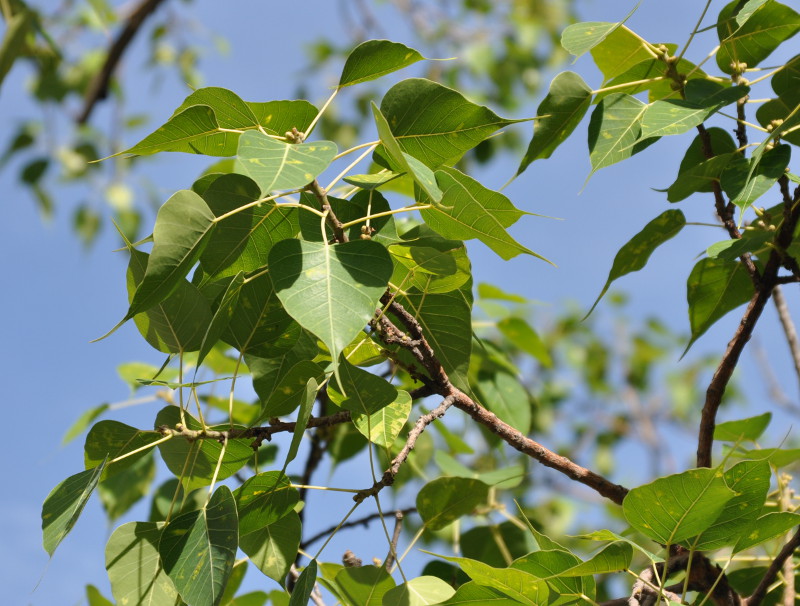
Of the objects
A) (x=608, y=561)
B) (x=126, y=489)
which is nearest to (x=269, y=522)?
(x=608, y=561)

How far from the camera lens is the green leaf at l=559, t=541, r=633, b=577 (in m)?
0.52

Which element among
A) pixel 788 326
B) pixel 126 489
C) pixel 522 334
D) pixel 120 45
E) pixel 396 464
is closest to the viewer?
pixel 396 464

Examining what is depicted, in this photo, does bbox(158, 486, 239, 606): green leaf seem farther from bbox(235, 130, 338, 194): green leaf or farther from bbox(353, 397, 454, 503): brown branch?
bbox(235, 130, 338, 194): green leaf

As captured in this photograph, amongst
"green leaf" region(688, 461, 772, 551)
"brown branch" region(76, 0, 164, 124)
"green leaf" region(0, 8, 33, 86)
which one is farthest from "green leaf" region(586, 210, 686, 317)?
"brown branch" region(76, 0, 164, 124)

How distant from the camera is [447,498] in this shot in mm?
780

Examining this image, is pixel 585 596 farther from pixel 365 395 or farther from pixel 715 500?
pixel 365 395

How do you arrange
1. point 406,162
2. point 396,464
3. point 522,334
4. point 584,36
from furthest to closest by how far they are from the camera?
point 522,334, point 584,36, point 396,464, point 406,162

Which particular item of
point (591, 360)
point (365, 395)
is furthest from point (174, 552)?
point (591, 360)

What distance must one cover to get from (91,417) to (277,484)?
0.88 metres

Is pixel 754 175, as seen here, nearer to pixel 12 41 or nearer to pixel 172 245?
pixel 172 245

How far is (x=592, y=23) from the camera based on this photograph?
73 cm

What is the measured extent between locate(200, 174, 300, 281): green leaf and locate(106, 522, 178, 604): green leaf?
0.69 ft

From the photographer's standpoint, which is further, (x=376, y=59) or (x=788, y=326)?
(x=788, y=326)

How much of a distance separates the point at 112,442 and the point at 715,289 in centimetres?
61
